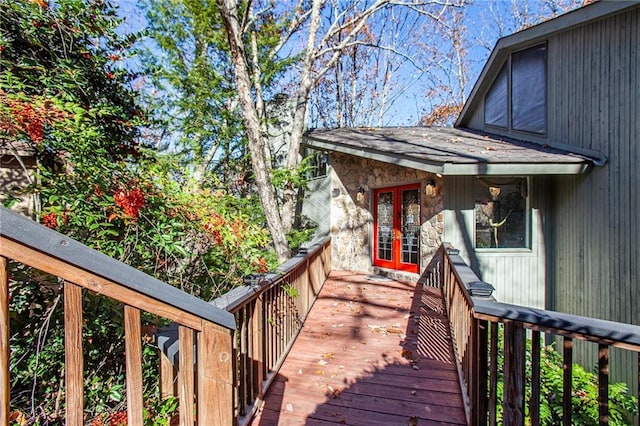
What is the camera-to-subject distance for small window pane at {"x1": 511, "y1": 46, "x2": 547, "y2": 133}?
620 centimetres

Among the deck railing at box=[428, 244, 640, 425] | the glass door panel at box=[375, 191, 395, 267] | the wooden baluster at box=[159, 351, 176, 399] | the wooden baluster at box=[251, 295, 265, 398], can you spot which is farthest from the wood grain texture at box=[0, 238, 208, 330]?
the glass door panel at box=[375, 191, 395, 267]

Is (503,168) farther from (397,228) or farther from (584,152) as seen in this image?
(397,228)

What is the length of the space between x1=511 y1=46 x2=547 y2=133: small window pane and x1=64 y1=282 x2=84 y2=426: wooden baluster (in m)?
7.52

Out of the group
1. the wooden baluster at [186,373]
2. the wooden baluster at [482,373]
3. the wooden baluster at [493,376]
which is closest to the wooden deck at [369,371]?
the wooden baluster at [482,373]

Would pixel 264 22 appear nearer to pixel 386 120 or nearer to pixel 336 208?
pixel 336 208

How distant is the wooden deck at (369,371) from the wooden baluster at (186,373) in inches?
68.5

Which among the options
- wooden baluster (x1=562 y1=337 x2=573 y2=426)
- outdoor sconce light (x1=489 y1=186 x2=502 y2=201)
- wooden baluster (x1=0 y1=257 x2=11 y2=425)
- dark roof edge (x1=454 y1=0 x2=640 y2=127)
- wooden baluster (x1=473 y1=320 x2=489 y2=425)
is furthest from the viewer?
outdoor sconce light (x1=489 y1=186 x2=502 y2=201)

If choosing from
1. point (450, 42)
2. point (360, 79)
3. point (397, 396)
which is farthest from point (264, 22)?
point (397, 396)

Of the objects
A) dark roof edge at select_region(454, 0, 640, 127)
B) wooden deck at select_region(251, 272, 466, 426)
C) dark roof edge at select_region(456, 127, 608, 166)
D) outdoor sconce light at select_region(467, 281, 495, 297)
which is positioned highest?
dark roof edge at select_region(454, 0, 640, 127)

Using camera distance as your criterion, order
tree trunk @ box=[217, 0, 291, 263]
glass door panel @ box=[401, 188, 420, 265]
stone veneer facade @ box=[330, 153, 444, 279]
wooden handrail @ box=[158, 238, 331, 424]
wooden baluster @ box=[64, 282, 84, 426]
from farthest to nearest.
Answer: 1. stone veneer facade @ box=[330, 153, 444, 279]
2. glass door panel @ box=[401, 188, 420, 265]
3. tree trunk @ box=[217, 0, 291, 263]
4. wooden handrail @ box=[158, 238, 331, 424]
5. wooden baluster @ box=[64, 282, 84, 426]

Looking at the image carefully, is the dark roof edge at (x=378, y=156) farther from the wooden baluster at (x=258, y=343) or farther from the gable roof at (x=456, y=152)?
the wooden baluster at (x=258, y=343)

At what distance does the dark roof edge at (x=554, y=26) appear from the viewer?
4.68 metres

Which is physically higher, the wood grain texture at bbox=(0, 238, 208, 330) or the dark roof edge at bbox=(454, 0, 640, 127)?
the dark roof edge at bbox=(454, 0, 640, 127)

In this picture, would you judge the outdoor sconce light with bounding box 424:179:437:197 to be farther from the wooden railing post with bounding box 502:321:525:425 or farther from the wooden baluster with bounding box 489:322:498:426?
the wooden railing post with bounding box 502:321:525:425
